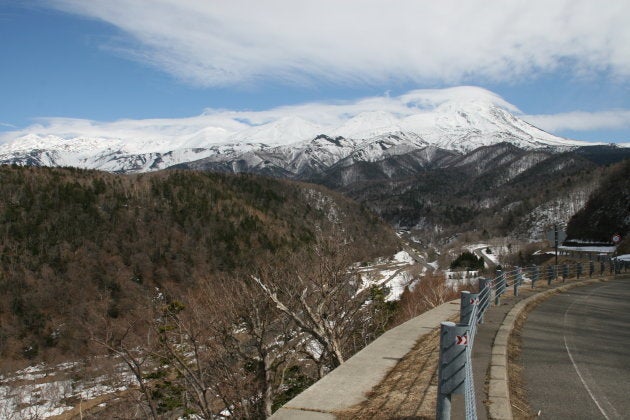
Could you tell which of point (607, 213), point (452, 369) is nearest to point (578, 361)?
point (452, 369)

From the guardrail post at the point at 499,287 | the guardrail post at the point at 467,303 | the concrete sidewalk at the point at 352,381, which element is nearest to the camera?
the concrete sidewalk at the point at 352,381

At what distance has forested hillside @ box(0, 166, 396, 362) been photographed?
10356 centimetres

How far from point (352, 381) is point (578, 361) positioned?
462 centimetres

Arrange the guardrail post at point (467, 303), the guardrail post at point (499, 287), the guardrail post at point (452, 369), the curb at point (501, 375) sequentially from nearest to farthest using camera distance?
the guardrail post at point (452, 369)
the curb at point (501, 375)
the guardrail post at point (467, 303)
the guardrail post at point (499, 287)

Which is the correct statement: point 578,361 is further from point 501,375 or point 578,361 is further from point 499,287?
point 499,287

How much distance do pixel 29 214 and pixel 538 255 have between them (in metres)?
129

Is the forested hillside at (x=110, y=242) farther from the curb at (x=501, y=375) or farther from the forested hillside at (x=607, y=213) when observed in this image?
the curb at (x=501, y=375)

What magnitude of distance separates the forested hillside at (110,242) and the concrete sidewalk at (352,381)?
277 ft

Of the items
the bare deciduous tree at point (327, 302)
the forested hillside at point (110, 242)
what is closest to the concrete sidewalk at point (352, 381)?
the bare deciduous tree at point (327, 302)

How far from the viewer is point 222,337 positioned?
736 inches

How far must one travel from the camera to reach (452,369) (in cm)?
475

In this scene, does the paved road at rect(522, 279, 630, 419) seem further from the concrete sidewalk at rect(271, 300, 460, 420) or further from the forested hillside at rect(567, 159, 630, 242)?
the forested hillside at rect(567, 159, 630, 242)

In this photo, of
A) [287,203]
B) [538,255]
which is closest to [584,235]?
[538,255]

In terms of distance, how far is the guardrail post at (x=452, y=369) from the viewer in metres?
4.73
